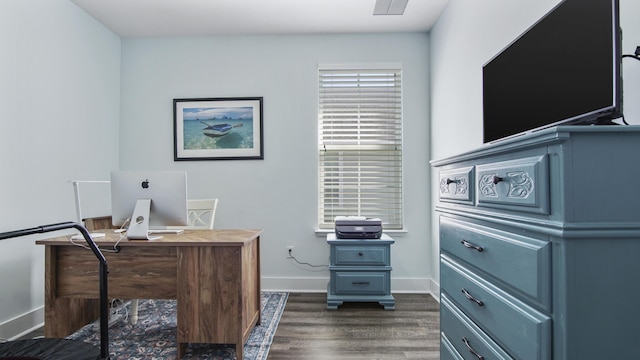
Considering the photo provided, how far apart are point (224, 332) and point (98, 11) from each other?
3.23m

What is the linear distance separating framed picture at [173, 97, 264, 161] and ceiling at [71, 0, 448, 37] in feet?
2.48

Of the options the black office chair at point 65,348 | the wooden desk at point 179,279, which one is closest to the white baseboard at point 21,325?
the wooden desk at point 179,279

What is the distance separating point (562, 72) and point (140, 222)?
2.41m

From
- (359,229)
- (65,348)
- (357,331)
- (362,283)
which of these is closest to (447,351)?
(357,331)

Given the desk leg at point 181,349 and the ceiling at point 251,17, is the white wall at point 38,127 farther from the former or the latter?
the desk leg at point 181,349

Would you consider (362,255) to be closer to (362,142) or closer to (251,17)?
(362,142)

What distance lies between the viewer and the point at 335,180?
11.8ft

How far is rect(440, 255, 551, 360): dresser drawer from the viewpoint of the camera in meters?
0.85

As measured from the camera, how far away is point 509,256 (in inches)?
38.9

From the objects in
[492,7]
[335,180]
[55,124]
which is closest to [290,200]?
[335,180]

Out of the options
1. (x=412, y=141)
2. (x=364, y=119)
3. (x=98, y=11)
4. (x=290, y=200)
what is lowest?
(x=290, y=200)

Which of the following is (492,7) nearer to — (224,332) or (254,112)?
(254,112)

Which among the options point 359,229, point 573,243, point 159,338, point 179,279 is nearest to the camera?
point 573,243

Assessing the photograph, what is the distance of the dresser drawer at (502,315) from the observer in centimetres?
85
